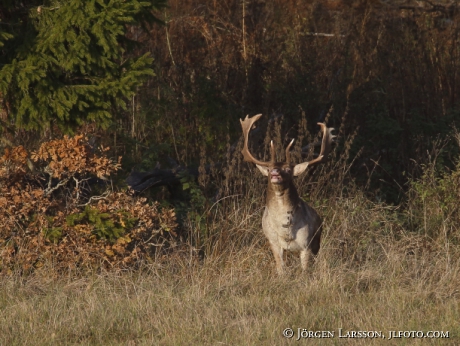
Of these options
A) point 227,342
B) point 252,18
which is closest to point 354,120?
point 252,18

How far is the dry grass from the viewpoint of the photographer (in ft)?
22.1

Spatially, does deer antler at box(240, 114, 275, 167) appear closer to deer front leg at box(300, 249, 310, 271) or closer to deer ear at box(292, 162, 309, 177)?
deer ear at box(292, 162, 309, 177)

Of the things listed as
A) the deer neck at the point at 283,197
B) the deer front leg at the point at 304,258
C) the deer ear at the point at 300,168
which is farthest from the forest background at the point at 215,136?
the deer ear at the point at 300,168

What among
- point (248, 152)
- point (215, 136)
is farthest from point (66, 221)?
point (215, 136)

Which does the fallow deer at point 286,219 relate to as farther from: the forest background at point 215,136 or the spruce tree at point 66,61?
Answer: the spruce tree at point 66,61

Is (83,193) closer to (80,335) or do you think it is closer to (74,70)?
(74,70)

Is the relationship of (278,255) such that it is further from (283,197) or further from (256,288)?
(256,288)

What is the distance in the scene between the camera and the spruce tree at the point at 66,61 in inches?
335

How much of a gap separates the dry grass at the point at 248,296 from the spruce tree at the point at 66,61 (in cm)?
162

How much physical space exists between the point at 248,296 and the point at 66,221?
2094 mm

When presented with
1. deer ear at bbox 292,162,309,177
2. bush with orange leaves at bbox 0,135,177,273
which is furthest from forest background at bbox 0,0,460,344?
deer ear at bbox 292,162,309,177

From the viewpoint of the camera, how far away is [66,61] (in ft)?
28.2

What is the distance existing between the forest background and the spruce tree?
0.06 feet

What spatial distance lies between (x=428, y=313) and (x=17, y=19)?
15.9ft
